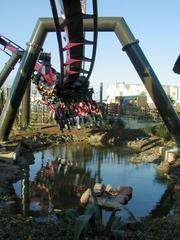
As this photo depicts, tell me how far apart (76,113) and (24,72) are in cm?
494

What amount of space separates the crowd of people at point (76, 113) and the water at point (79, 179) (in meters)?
2.01

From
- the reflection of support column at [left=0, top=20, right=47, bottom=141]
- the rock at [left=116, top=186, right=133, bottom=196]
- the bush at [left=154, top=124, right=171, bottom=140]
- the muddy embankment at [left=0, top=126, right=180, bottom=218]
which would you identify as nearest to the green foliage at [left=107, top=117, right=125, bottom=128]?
the muddy embankment at [left=0, top=126, right=180, bottom=218]

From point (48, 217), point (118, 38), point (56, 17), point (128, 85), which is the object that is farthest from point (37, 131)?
point (128, 85)

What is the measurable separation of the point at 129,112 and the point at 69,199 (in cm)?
2211

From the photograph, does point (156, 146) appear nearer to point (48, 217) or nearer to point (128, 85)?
point (48, 217)

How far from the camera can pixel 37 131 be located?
22.5 meters

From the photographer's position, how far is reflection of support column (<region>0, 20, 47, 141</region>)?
52.0ft

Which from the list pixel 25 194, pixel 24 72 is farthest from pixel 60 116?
pixel 25 194

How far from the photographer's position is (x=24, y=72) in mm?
16047

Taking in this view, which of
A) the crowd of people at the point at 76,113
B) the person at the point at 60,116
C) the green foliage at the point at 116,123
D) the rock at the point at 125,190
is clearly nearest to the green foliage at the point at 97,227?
the rock at the point at 125,190

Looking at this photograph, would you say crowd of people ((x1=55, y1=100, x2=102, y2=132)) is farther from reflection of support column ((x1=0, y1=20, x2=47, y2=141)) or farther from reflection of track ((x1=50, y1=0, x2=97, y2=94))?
reflection of support column ((x1=0, y1=20, x2=47, y2=141))

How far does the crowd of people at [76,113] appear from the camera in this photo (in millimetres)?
19938

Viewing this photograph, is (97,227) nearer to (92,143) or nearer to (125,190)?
(125,190)

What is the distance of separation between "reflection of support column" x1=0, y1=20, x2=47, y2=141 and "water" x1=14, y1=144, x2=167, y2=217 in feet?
6.22
